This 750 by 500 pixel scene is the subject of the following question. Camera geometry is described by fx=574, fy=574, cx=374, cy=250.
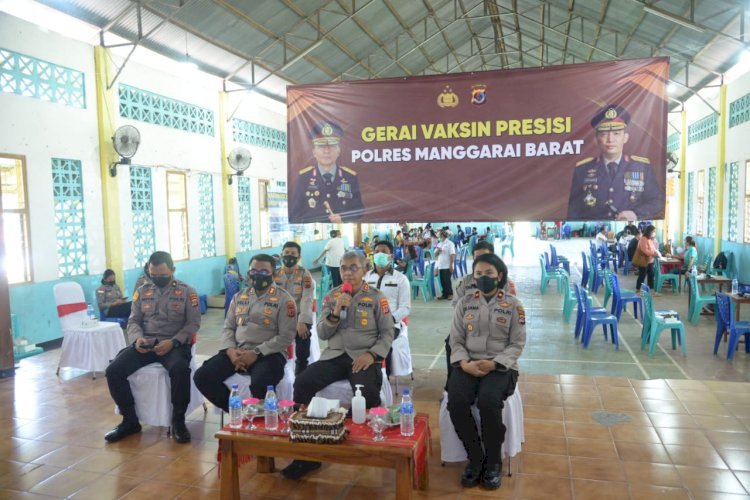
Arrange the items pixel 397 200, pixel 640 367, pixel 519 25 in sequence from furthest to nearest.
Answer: pixel 519 25 < pixel 640 367 < pixel 397 200

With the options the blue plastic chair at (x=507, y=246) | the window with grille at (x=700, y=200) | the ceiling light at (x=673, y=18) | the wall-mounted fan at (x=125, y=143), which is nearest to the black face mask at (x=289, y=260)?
the wall-mounted fan at (x=125, y=143)

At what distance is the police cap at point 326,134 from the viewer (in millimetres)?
3650

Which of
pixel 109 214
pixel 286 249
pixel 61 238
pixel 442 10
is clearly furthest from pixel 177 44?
pixel 442 10

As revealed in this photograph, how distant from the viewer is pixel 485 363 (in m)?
3.53

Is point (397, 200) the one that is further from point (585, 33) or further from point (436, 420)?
point (585, 33)

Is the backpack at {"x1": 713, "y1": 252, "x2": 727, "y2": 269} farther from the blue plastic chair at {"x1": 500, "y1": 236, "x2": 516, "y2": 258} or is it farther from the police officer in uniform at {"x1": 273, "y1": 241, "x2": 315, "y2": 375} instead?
the police officer in uniform at {"x1": 273, "y1": 241, "x2": 315, "y2": 375}

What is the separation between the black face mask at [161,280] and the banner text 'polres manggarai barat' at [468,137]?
6.07ft

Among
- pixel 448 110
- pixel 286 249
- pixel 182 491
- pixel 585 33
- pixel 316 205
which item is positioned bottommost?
pixel 182 491

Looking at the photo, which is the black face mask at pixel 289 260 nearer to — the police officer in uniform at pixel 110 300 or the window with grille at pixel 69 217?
the police officer in uniform at pixel 110 300

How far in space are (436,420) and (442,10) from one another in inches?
472

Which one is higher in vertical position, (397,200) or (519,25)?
(519,25)

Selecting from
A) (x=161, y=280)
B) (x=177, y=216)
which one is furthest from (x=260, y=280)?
(x=177, y=216)

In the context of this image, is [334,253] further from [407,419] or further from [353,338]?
[407,419]

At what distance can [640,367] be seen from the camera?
5.84 meters
